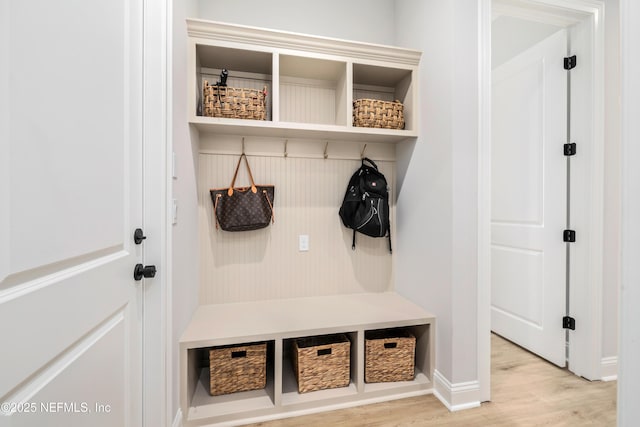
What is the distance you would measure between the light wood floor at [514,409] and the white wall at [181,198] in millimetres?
676

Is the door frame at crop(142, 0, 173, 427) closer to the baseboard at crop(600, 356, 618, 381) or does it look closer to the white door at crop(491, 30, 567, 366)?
the white door at crop(491, 30, 567, 366)

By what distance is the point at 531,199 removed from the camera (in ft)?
7.54

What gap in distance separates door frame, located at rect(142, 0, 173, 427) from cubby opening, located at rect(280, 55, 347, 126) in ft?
2.85

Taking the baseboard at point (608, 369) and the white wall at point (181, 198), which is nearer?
the white wall at point (181, 198)

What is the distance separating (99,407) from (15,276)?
0.55m

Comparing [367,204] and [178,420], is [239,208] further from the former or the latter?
[178,420]

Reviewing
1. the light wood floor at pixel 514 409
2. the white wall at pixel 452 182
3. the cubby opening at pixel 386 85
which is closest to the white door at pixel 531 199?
the light wood floor at pixel 514 409

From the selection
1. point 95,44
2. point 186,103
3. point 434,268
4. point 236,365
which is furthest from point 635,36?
point 236,365

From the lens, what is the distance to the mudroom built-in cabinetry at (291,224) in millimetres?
1659

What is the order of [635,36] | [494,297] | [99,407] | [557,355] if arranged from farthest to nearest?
[494,297] < [557,355] < [99,407] < [635,36]

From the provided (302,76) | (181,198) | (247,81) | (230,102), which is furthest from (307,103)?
(181,198)

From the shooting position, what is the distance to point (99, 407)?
2.89 feet

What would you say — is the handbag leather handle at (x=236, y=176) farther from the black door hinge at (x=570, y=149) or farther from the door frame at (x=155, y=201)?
the black door hinge at (x=570, y=149)

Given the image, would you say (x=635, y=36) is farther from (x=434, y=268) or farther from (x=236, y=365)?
(x=236, y=365)
